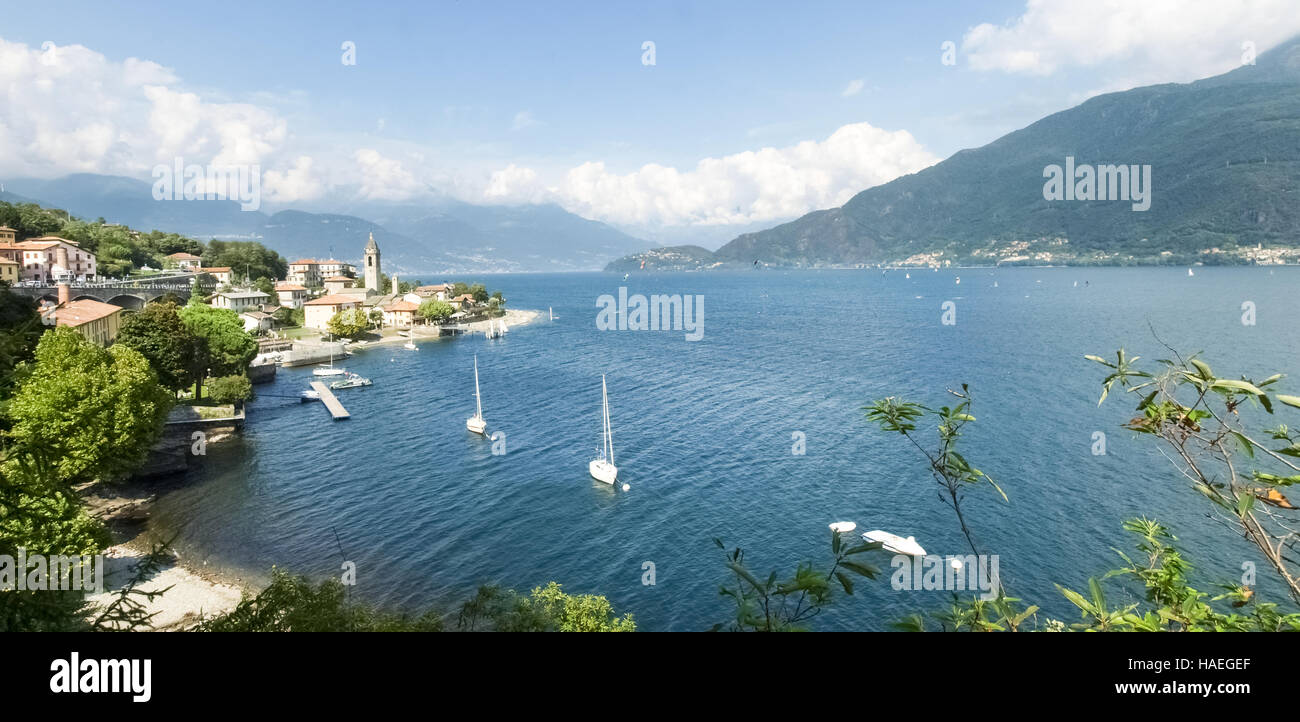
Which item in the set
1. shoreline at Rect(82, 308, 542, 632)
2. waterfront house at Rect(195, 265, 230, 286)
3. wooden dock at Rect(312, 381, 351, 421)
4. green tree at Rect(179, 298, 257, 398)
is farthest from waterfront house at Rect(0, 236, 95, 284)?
shoreline at Rect(82, 308, 542, 632)

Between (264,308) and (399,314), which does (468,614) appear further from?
(399,314)

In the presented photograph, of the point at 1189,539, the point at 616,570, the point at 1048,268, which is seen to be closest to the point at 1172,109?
the point at 1048,268

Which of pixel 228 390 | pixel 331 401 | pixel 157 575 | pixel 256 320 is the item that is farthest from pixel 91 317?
pixel 256 320

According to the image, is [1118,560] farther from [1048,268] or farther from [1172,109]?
[1172,109]

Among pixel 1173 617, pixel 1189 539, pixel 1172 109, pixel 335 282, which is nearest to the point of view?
pixel 1173 617
